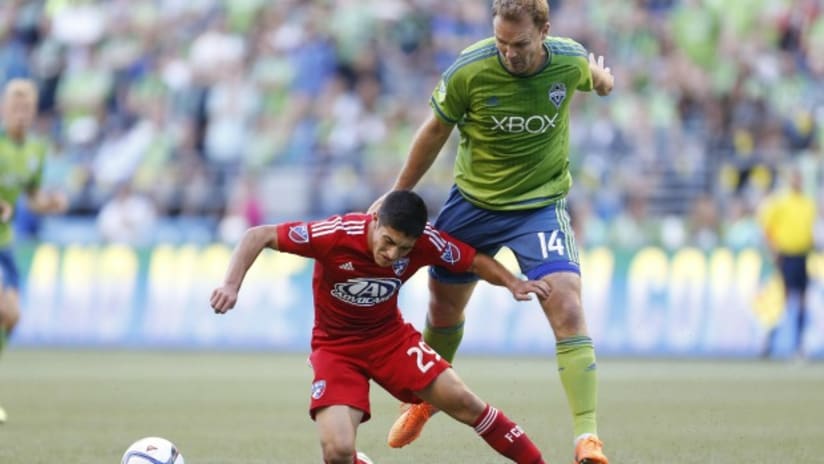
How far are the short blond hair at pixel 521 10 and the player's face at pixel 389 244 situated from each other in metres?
1.24

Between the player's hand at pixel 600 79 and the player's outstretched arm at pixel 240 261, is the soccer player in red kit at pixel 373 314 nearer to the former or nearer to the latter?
the player's outstretched arm at pixel 240 261

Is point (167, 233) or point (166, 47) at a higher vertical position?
point (166, 47)

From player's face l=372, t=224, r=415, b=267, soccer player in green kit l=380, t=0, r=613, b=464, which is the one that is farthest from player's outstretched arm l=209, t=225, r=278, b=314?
soccer player in green kit l=380, t=0, r=613, b=464

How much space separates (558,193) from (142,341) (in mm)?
12086

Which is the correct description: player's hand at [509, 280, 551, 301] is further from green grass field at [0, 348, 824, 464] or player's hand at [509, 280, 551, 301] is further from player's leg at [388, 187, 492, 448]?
green grass field at [0, 348, 824, 464]

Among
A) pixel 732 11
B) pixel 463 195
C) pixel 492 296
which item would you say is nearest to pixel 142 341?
pixel 492 296

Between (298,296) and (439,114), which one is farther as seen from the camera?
(298,296)

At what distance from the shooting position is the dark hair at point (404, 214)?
6.89 meters

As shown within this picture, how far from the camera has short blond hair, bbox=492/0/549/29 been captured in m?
7.28

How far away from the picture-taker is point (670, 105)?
21094mm

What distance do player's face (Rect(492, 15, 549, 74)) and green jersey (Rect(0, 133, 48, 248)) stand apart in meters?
5.69

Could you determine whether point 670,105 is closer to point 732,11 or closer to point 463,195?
point 732,11

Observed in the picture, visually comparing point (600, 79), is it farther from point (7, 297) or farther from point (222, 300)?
point (7, 297)

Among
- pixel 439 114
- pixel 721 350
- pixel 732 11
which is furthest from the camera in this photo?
pixel 732 11
